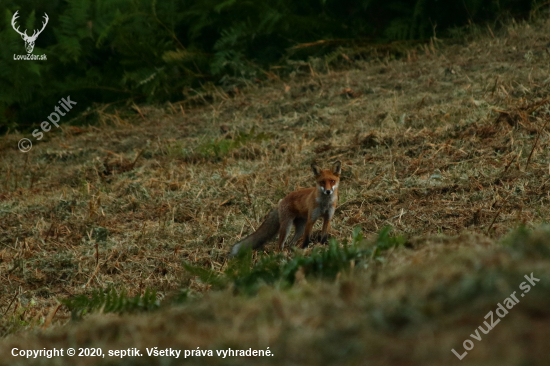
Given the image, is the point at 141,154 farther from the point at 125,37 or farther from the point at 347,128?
the point at 125,37

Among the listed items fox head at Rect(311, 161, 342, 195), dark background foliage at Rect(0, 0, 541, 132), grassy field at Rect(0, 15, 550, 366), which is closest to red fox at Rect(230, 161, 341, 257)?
fox head at Rect(311, 161, 342, 195)

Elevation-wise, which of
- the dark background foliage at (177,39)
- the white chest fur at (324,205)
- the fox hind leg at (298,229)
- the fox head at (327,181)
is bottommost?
the fox hind leg at (298,229)

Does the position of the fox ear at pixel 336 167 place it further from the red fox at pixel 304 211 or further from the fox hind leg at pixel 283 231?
the fox hind leg at pixel 283 231

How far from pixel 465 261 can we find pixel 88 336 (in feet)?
6.35

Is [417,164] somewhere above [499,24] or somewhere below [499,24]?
below

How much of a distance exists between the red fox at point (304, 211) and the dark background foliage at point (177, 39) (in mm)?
5924

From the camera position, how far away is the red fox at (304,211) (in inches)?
231

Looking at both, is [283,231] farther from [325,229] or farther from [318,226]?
[318,226]

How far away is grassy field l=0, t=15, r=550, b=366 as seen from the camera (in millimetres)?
2484

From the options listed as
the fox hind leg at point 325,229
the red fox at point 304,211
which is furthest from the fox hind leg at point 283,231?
the fox hind leg at point 325,229

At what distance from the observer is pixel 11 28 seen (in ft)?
39.6

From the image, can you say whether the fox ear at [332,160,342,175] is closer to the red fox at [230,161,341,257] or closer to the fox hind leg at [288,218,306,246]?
the red fox at [230,161,341,257]

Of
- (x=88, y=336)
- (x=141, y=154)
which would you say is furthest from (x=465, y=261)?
(x=141, y=154)

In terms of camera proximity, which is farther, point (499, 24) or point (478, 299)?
point (499, 24)
